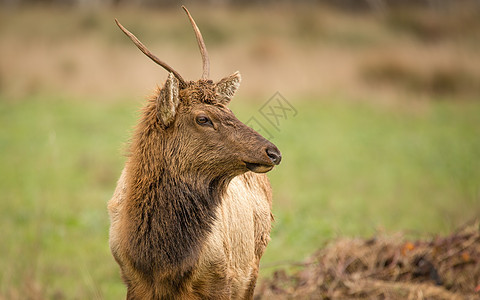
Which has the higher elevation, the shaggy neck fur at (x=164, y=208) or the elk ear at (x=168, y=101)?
the elk ear at (x=168, y=101)

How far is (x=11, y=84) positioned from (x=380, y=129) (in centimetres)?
1135

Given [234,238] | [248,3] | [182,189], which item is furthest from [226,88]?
[248,3]

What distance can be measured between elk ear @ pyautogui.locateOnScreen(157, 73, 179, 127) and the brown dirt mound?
2599mm

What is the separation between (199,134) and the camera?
3979 millimetres

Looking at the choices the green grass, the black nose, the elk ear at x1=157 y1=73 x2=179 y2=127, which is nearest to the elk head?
the elk ear at x1=157 y1=73 x2=179 y2=127

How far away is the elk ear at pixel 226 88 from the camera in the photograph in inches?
163

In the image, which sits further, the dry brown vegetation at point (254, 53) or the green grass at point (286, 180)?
the dry brown vegetation at point (254, 53)

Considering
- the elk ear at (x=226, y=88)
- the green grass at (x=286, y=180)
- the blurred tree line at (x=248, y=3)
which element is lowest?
the green grass at (x=286, y=180)

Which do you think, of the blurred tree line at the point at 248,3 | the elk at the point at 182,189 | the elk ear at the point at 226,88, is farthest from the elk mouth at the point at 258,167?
the blurred tree line at the point at 248,3

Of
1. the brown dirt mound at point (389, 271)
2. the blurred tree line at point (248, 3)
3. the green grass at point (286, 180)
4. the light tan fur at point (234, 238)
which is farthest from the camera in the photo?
the blurred tree line at point (248, 3)

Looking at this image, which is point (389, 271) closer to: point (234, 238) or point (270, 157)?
point (234, 238)

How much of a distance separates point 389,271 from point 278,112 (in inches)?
84.3

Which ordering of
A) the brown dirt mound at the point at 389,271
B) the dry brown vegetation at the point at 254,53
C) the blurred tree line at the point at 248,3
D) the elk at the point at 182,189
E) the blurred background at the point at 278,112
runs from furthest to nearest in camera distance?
the blurred tree line at the point at 248,3 < the dry brown vegetation at the point at 254,53 < the blurred background at the point at 278,112 < the brown dirt mound at the point at 389,271 < the elk at the point at 182,189

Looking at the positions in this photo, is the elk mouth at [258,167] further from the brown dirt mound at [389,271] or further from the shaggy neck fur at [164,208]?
the brown dirt mound at [389,271]
